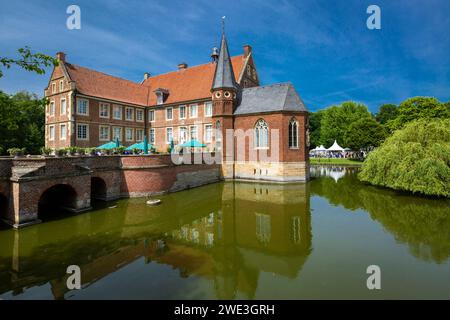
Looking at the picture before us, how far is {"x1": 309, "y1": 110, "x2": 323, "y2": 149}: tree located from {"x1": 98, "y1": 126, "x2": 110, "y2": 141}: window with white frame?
44.0 m

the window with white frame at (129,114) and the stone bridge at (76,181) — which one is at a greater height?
the window with white frame at (129,114)

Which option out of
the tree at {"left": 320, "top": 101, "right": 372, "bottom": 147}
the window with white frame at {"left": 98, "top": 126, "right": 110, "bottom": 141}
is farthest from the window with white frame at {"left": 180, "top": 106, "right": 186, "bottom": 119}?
the tree at {"left": 320, "top": 101, "right": 372, "bottom": 147}

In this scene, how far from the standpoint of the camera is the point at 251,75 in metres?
31.0

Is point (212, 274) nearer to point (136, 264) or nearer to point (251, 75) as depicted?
point (136, 264)

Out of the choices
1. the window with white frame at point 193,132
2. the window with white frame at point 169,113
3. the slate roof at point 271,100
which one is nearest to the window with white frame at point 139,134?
the window with white frame at point 169,113

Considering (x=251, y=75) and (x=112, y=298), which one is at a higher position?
(x=251, y=75)

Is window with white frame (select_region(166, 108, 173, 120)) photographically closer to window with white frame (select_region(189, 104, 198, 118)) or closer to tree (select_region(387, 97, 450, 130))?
window with white frame (select_region(189, 104, 198, 118))

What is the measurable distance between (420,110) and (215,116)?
3316cm

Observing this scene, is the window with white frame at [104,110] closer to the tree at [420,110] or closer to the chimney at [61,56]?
the chimney at [61,56]

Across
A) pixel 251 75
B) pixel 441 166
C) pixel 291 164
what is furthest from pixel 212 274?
pixel 251 75

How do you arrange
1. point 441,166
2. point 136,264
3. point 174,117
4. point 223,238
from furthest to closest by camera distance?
1. point 174,117
2. point 441,166
3. point 223,238
4. point 136,264

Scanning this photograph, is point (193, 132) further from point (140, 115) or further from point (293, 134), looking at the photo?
point (293, 134)

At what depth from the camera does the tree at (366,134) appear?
41.6 m
